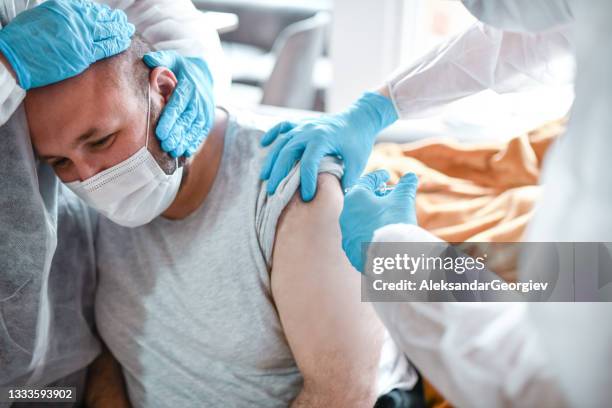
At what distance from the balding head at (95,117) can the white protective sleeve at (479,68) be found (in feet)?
1.70

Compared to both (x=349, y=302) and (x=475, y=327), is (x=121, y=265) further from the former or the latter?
(x=475, y=327)

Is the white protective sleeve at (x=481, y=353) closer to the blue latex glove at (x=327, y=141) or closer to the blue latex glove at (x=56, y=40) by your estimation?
the blue latex glove at (x=327, y=141)

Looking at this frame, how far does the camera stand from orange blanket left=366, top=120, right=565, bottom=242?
163 cm

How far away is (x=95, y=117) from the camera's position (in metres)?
1.12

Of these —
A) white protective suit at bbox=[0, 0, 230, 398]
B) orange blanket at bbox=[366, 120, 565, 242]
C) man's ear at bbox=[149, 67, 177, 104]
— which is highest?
man's ear at bbox=[149, 67, 177, 104]

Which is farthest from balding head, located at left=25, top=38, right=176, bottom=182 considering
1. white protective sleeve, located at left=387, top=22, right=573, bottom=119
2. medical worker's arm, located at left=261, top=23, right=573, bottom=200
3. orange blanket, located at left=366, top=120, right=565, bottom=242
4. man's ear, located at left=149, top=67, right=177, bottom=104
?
orange blanket, located at left=366, top=120, right=565, bottom=242

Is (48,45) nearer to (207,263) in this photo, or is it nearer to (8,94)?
(8,94)

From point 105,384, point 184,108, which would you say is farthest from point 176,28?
point 105,384

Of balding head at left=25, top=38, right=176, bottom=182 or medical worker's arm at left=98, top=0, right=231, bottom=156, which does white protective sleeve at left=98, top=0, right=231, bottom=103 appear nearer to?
medical worker's arm at left=98, top=0, right=231, bottom=156

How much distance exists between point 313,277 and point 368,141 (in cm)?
36

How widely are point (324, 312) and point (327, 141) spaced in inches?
12.5

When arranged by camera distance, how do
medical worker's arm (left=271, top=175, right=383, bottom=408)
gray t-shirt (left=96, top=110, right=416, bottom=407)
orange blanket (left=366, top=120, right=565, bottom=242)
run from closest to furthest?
medical worker's arm (left=271, top=175, right=383, bottom=408) < gray t-shirt (left=96, top=110, right=416, bottom=407) < orange blanket (left=366, top=120, right=565, bottom=242)

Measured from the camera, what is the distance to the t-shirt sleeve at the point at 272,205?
1150mm

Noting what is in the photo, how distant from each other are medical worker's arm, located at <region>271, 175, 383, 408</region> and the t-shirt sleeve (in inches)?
0.7
